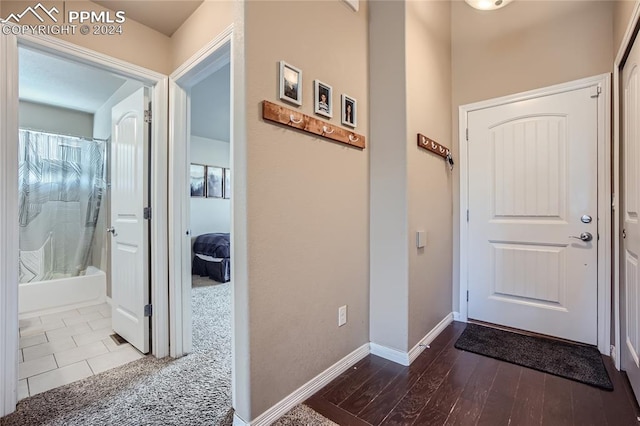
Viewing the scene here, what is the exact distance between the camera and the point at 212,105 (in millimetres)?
3916

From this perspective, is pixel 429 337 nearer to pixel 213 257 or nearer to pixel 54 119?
pixel 213 257

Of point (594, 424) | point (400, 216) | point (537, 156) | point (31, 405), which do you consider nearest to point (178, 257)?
point (31, 405)

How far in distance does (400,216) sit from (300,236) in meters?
0.76

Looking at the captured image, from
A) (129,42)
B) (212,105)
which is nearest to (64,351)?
(129,42)

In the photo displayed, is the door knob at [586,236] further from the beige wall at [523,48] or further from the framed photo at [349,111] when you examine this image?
the framed photo at [349,111]

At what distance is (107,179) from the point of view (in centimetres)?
354

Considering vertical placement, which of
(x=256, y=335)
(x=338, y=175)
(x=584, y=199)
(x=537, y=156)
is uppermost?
(x=537, y=156)

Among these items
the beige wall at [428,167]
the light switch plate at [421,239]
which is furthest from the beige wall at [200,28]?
the light switch plate at [421,239]

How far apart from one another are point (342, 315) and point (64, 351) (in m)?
2.16

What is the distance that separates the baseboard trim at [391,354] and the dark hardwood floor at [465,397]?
4cm

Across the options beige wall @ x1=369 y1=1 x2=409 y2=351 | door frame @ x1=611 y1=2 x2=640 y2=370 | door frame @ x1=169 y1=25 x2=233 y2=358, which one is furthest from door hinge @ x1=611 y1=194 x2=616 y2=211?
door frame @ x1=169 y1=25 x2=233 y2=358

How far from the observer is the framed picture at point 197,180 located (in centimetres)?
530

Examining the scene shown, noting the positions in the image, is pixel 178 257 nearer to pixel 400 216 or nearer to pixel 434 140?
pixel 400 216

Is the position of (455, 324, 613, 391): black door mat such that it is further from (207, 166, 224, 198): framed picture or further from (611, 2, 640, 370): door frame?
(207, 166, 224, 198): framed picture
